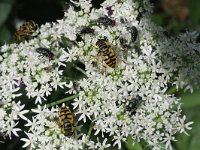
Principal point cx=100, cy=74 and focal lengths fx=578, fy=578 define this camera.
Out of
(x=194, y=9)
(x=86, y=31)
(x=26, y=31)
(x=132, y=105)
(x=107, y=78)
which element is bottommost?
(x=132, y=105)

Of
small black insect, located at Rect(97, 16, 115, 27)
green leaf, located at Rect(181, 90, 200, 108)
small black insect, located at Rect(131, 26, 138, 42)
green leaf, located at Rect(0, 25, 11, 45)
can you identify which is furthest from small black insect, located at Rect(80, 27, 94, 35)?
green leaf, located at Rect(0, 25, 11, 45)

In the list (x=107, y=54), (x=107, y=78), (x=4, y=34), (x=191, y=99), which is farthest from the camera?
(x=4, y=34)

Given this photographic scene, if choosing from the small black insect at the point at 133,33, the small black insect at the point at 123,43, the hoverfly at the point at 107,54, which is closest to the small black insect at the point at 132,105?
the hoverfly at the point at 107,54

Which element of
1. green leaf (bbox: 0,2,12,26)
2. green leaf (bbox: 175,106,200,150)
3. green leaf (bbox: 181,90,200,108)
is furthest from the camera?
green leaf (bbox: 0,2,12,26)

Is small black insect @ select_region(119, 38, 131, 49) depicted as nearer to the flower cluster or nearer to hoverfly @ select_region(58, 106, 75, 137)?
the flower cluster

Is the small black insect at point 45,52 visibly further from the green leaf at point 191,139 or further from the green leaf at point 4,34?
the green leaf at point 4,34

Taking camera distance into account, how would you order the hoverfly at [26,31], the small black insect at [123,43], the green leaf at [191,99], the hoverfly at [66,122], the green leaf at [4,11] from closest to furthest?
the hoverfly at [66,122] → the small black insect at [123,43] → the hoverfly at [26,31] → the green leaf at [191,99] → the green leaf at [4,11]

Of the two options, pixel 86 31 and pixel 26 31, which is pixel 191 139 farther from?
pixel 26 31

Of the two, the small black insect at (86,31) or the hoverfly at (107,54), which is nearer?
the hoverfly at (107,54)

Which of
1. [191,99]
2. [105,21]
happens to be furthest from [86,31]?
[191,99]
